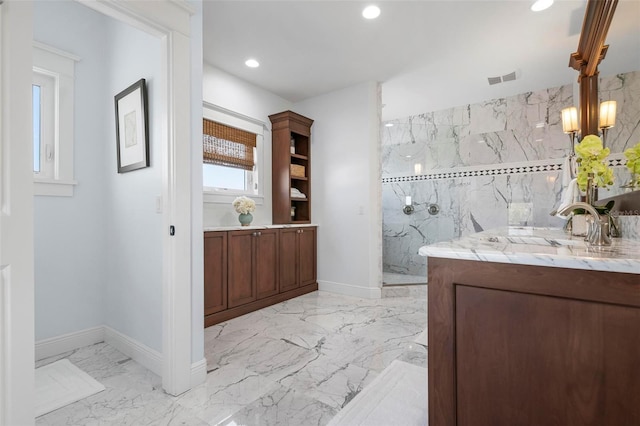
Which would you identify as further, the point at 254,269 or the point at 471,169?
the point at 471,169

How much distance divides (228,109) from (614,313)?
3.48m

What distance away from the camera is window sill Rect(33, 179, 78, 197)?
82.4 inches

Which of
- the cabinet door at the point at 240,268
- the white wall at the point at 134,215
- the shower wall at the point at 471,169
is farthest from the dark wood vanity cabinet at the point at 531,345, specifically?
the shower wall at the point at 471,169

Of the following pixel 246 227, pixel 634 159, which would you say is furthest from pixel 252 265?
pixel 634 159

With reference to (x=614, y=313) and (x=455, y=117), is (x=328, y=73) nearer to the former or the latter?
(x=455, y=117)

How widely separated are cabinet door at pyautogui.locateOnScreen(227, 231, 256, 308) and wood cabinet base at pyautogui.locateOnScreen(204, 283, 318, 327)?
0.18ft

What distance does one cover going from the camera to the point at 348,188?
3766 mm

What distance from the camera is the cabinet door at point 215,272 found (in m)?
2.64

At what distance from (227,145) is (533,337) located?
326 centimetres

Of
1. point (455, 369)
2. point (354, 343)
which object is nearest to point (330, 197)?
point (354, 343)

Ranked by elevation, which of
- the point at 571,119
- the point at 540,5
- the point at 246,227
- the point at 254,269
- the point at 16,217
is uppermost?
the point at 540,5

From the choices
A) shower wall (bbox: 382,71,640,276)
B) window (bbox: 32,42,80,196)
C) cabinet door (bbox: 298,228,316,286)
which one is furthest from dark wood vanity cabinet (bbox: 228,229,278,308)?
shower wall (bbox: 382,71,640,276)

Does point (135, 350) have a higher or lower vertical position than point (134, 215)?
lower

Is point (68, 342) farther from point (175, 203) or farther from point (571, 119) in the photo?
point (571, 119)
